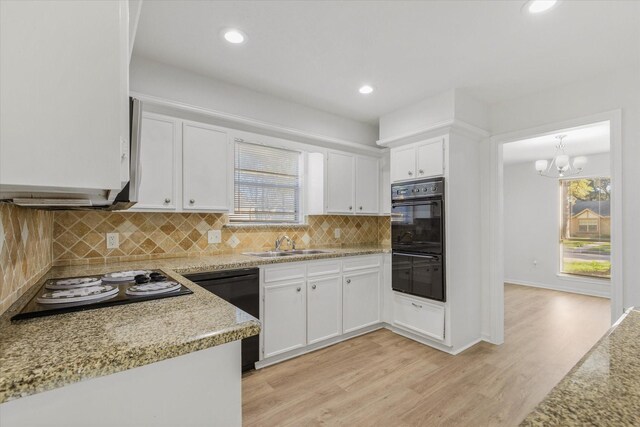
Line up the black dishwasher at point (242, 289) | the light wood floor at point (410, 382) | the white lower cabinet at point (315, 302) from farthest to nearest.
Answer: the white lower cabinet at point (315, 302), the black dishwasher at point (242, 289), the light wood floor at point (410, 382)

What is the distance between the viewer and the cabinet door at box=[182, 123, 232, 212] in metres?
2.54

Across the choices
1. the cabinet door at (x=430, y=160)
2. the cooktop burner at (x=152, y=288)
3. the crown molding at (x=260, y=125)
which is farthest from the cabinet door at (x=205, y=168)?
the cabinet door at (x=430, y=160)

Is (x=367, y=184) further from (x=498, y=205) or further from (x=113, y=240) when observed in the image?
(x=113, y=240)

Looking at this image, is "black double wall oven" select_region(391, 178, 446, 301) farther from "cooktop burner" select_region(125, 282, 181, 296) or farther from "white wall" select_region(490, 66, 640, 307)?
"cooktop burner" select_region(125, 282, 181, 296)

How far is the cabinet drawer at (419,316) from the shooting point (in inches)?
118

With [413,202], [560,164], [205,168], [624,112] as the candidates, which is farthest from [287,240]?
[560,164]

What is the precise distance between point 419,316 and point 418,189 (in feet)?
4.37

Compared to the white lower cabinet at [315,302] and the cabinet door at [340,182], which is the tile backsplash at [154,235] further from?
the white lower cabinet at [315,302]

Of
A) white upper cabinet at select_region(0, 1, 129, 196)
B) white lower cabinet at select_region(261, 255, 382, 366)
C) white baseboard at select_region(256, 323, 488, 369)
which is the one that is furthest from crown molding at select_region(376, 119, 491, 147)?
white upper cabinet at select_region(0, 1, 129, 196)

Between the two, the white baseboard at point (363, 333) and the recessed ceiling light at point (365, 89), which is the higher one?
the recessed ceiling light at point (365, 89)

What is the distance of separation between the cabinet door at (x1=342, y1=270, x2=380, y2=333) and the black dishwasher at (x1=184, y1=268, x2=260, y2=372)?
3.32 ft

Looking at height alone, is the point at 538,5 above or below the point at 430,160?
above

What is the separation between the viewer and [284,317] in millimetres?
2711

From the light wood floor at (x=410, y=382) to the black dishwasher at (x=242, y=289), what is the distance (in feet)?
0.64
